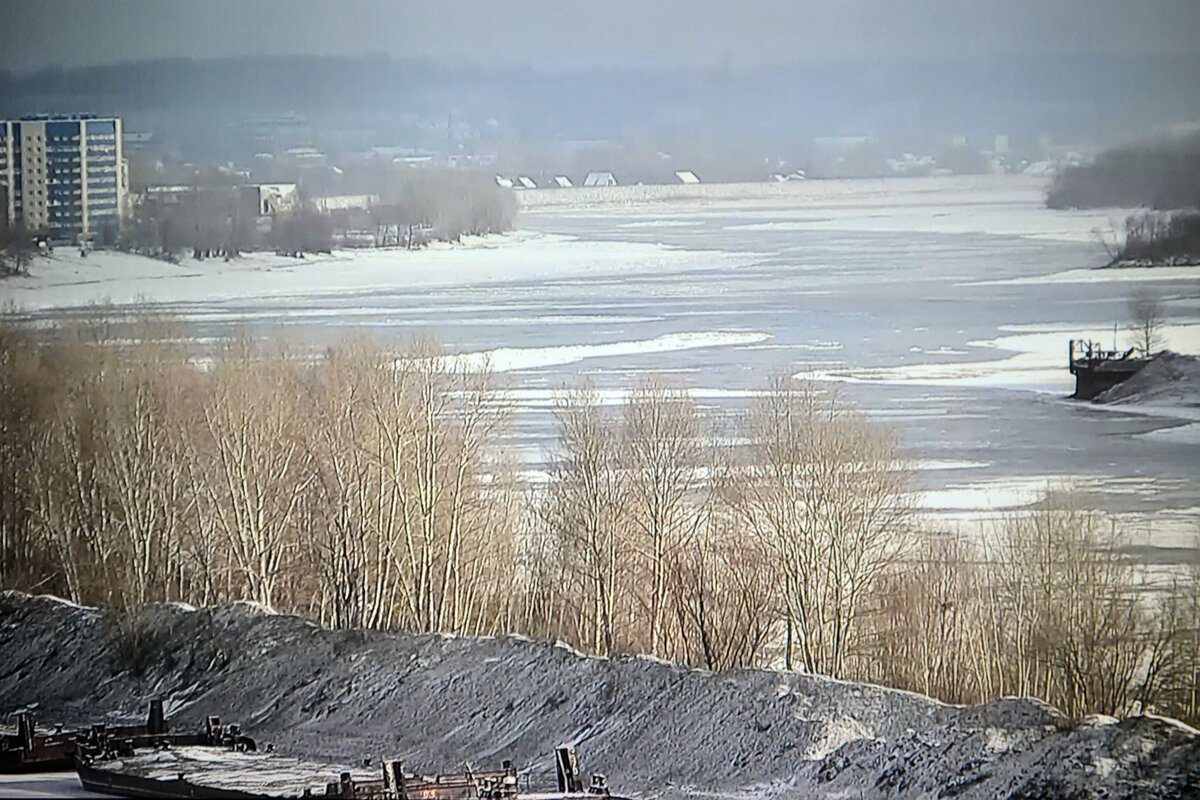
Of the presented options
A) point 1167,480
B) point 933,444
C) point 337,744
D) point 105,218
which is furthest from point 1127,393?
point 105,218

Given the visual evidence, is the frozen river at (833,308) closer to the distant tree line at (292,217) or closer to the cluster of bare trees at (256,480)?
the distant tree line at (292,217)

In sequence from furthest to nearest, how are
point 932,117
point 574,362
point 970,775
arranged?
point 574,362 < point 932,117 < point 970,775

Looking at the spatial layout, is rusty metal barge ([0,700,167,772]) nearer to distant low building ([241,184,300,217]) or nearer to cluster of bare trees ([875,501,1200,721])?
distant low building ([241,184,300,217])

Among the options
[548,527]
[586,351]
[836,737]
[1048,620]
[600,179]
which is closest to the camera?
[836,737]

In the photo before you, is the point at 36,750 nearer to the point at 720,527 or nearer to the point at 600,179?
the point at 720,527

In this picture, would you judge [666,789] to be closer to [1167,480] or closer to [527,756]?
[527,756]

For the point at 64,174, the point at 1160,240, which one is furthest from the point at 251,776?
the point at 1160,240
